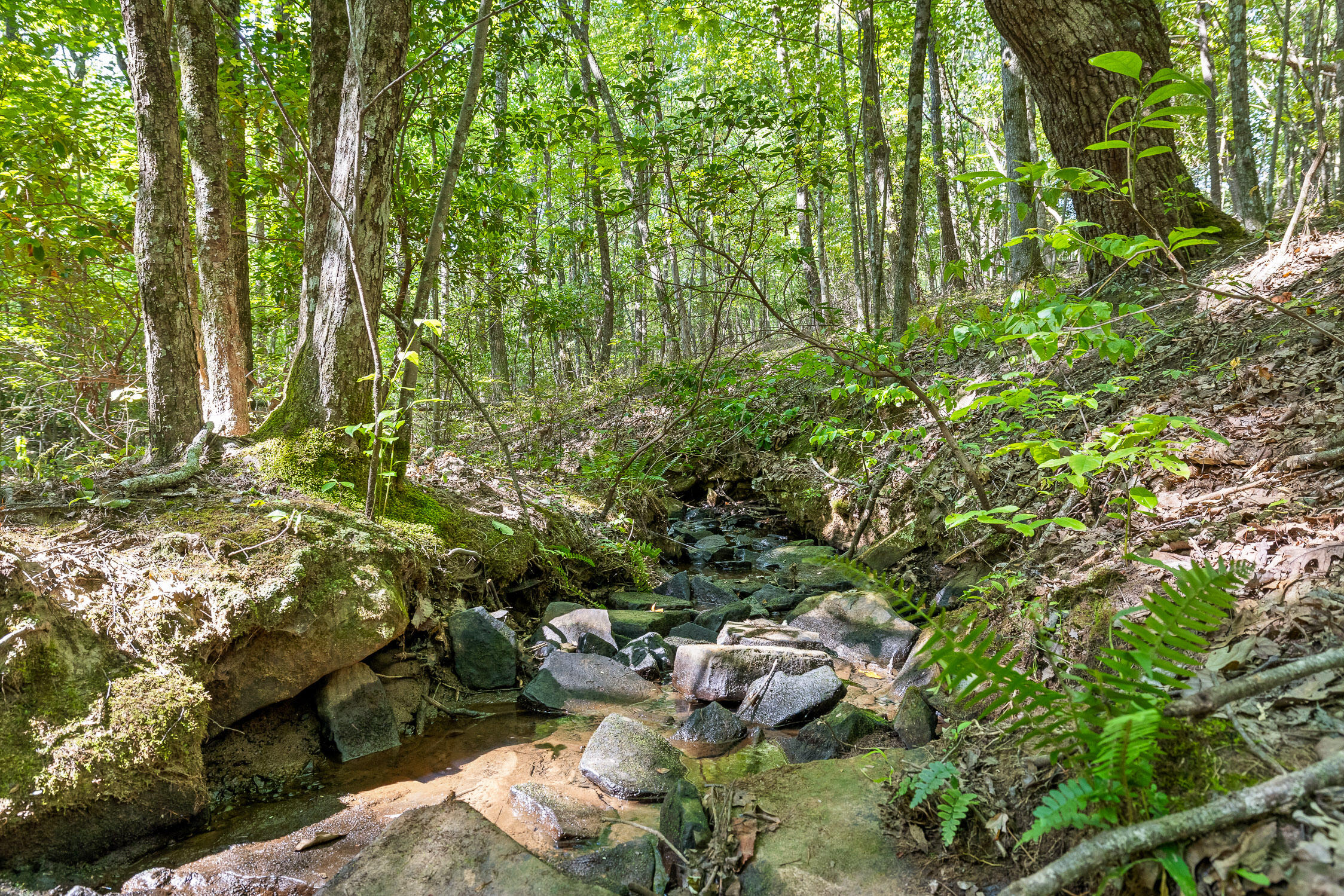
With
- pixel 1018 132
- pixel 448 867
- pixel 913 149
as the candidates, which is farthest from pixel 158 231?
pixel 1018 132

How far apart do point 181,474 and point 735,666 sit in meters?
3.56

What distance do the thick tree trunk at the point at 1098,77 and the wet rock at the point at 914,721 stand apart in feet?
14.1

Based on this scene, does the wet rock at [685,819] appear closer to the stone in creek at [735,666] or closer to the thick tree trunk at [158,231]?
the stone in creek at [735,666]

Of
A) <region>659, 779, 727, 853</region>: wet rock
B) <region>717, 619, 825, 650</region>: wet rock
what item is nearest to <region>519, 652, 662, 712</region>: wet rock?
<region>717, 619, 825, 650</region>: wet rock

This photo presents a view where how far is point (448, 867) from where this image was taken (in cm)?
225

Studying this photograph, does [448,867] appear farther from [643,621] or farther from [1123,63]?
[1123,63]

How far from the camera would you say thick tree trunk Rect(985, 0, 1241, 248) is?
17.2 feet

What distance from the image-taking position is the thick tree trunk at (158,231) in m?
4.41

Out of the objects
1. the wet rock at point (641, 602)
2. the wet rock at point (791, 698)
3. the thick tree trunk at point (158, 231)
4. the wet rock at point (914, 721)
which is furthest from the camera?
the wet rock at point (641, 602)

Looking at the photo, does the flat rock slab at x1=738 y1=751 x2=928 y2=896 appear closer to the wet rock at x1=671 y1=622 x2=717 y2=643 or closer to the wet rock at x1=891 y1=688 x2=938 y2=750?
the wet rock at x1=891 y1=688 x2=938 y2=750

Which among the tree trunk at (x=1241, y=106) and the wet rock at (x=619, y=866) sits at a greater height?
the tree trunk at (x=1241, y=106)

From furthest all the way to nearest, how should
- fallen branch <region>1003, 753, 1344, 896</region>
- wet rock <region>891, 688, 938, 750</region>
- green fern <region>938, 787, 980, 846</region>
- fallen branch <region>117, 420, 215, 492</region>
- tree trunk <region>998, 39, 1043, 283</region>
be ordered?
tree trunk <region>998, 39, 1043, 283</region> < fallen branch <region>117, 420, 215, 492</region> < wet rock <region>891, 688, 938, 750</region> < green fern <region>938, 787, 980, 846</region> < fallen branch <region>1003, 753, 1344, 896</region>

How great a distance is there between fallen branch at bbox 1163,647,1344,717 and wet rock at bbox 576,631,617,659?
3.59m

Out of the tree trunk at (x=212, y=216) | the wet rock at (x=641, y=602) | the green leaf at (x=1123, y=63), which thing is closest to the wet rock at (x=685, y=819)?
the wet rock at (x=641, y=602)
